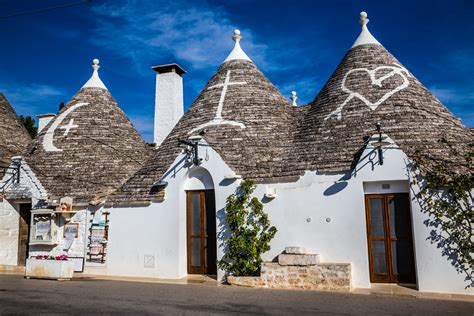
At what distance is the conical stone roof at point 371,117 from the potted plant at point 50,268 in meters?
7.35

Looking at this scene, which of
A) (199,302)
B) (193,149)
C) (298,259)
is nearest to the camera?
(199,302)

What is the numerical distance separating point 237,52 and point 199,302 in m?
10.5

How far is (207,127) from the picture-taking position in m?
13.6

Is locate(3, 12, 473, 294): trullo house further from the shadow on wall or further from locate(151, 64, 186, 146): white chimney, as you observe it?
locate(151, 64, 186, 146): white chimney

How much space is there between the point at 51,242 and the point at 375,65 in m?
12.0

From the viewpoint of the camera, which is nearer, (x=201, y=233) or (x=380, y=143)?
(x=380, y=143)

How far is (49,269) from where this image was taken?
39.2 ft

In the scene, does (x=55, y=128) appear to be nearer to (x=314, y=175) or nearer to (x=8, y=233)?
(x=8, y=233)

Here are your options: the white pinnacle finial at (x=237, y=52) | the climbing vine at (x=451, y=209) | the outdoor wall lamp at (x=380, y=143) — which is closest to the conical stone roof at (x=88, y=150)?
the white pinnacle finial at (x=237, y=52)

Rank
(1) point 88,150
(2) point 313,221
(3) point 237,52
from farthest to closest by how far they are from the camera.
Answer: (3) point 237,52
(1) point 88,150
(2) point 313,221

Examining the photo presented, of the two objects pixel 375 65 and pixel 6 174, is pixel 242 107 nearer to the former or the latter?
pixel 375 65

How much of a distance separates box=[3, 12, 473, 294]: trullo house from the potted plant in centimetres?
132

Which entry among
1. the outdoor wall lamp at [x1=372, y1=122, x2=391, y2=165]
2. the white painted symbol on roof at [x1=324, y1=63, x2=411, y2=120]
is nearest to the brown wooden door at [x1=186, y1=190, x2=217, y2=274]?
the white painted symbol on roof at [x1=324, y1=63, x2=411, y2=120]

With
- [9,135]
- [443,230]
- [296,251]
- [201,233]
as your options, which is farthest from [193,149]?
[9,135]
